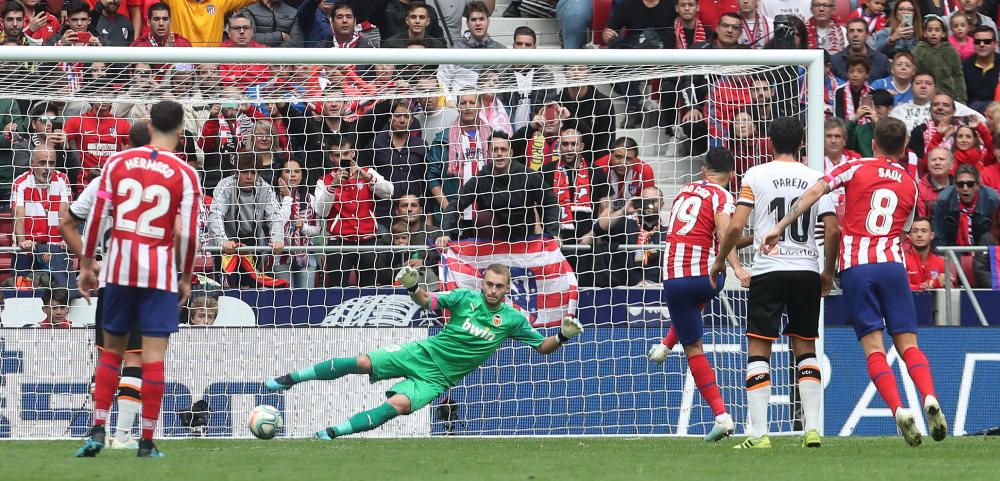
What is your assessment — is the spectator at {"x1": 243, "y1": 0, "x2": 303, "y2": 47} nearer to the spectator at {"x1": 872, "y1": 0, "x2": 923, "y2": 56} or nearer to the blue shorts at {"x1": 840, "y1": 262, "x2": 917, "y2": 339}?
the spectator at {"x1": 872, "y1": 0, "x2": 923, "y2": 56}

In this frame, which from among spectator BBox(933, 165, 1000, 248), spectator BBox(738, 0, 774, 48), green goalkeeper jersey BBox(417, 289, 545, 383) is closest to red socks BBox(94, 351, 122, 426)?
green goalkeeper jersey BBox(417, 289, 545, 383)

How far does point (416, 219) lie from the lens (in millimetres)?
12328

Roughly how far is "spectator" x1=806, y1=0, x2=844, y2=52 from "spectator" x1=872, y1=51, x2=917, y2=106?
0.72 meters

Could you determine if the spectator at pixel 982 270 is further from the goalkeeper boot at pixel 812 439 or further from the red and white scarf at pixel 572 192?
the goalkeeper boot at pixel 812 439

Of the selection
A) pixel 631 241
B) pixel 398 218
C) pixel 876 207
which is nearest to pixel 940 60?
pixel 631 241

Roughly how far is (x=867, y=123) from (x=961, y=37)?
2.76 m

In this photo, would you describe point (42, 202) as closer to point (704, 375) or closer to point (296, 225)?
point (296, 225)

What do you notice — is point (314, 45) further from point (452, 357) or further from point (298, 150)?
point (452, 357)

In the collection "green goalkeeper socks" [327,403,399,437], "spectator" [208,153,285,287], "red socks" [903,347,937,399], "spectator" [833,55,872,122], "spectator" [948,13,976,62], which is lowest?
"green goalkeeper socks" [327,403,399,437]

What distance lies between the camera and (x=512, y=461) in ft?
25.9

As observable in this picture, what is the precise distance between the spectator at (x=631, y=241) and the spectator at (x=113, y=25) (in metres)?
5.71

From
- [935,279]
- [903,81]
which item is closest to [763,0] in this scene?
[903,81]

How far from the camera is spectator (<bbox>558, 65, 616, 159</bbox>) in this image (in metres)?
12.4

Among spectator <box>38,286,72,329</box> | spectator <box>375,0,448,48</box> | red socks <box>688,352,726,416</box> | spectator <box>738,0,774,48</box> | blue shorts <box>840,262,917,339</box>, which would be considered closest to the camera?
blue shorts <box>840,262,917,339</box>
